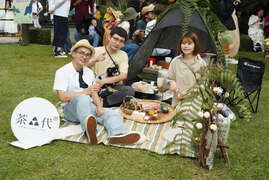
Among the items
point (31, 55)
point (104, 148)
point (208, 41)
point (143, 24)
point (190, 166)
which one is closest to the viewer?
point (190, 166)

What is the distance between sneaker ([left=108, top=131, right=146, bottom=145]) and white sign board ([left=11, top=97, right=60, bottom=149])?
60 cm

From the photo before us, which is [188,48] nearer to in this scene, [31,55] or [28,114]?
[28,114]

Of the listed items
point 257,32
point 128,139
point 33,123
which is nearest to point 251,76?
point 128,139

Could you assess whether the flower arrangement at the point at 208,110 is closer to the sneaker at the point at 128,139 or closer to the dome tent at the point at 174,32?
the sneaker at the point at 128,139

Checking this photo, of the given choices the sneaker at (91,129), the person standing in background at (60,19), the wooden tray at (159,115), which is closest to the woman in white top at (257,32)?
the person standing in background at (60,19)

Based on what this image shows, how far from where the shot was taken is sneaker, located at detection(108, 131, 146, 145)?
3.03 m

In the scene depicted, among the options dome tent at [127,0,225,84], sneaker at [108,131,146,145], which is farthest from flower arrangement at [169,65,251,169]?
dome tent at [127,0,225,84]

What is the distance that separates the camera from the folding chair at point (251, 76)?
424cm

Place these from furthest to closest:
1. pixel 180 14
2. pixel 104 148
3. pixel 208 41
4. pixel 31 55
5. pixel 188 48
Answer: pixel 31 55
pixel 208 41
pixel 180 14
pixel 188 48
pixel 104 148

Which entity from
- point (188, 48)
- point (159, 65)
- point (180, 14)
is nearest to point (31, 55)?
point (159, 65)

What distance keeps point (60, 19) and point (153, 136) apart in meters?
5.05

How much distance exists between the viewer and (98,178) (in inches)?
98.7

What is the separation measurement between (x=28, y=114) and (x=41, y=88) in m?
2.08

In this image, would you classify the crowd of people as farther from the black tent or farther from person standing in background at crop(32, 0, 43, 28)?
person standing in background at crop(32, 0, 43, 28)
